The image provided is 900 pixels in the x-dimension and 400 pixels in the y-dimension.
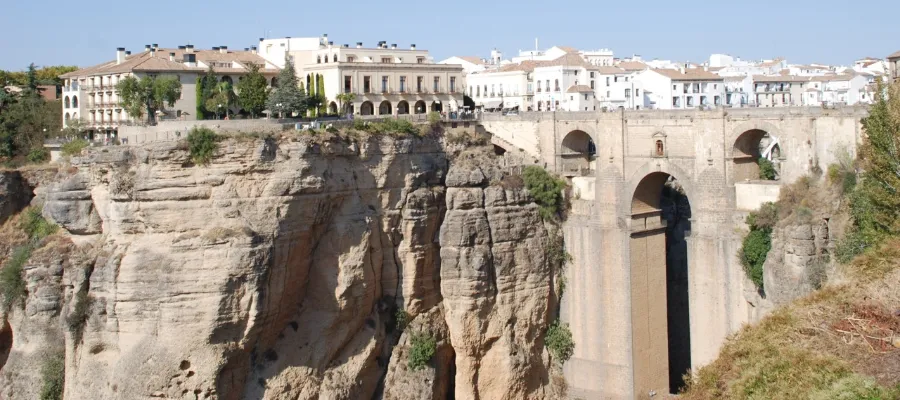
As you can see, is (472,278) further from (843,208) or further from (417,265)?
(843,208)

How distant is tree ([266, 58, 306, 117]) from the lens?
124 feet

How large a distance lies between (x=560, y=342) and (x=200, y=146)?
47.8ft

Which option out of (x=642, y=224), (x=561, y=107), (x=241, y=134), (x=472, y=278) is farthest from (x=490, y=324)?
(x=561, y=107)

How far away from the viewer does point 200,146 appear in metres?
30.5

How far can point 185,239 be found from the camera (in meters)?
30.0

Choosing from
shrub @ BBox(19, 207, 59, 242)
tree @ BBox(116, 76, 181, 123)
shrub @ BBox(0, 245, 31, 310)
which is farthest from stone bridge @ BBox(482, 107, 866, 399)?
shrub @ BBox(0, 245, 31, 310)

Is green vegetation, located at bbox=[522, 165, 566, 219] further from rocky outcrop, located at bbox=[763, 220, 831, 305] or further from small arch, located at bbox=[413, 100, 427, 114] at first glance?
rocky outcrop, located at bbox=[763, 220, 831, 305]

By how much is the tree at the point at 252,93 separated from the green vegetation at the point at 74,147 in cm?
573

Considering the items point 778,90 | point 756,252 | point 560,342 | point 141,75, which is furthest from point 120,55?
point 778,90

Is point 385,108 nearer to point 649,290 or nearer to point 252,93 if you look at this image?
point 252,93

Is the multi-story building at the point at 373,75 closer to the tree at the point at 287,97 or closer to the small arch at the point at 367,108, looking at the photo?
the small arch at the point at 367,108

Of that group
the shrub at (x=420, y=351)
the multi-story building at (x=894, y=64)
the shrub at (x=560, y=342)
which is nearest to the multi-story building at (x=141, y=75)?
the shrub at (x=420, y=351)

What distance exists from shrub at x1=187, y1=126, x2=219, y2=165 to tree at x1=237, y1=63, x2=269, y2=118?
296 inches

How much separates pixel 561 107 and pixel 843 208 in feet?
75.1
